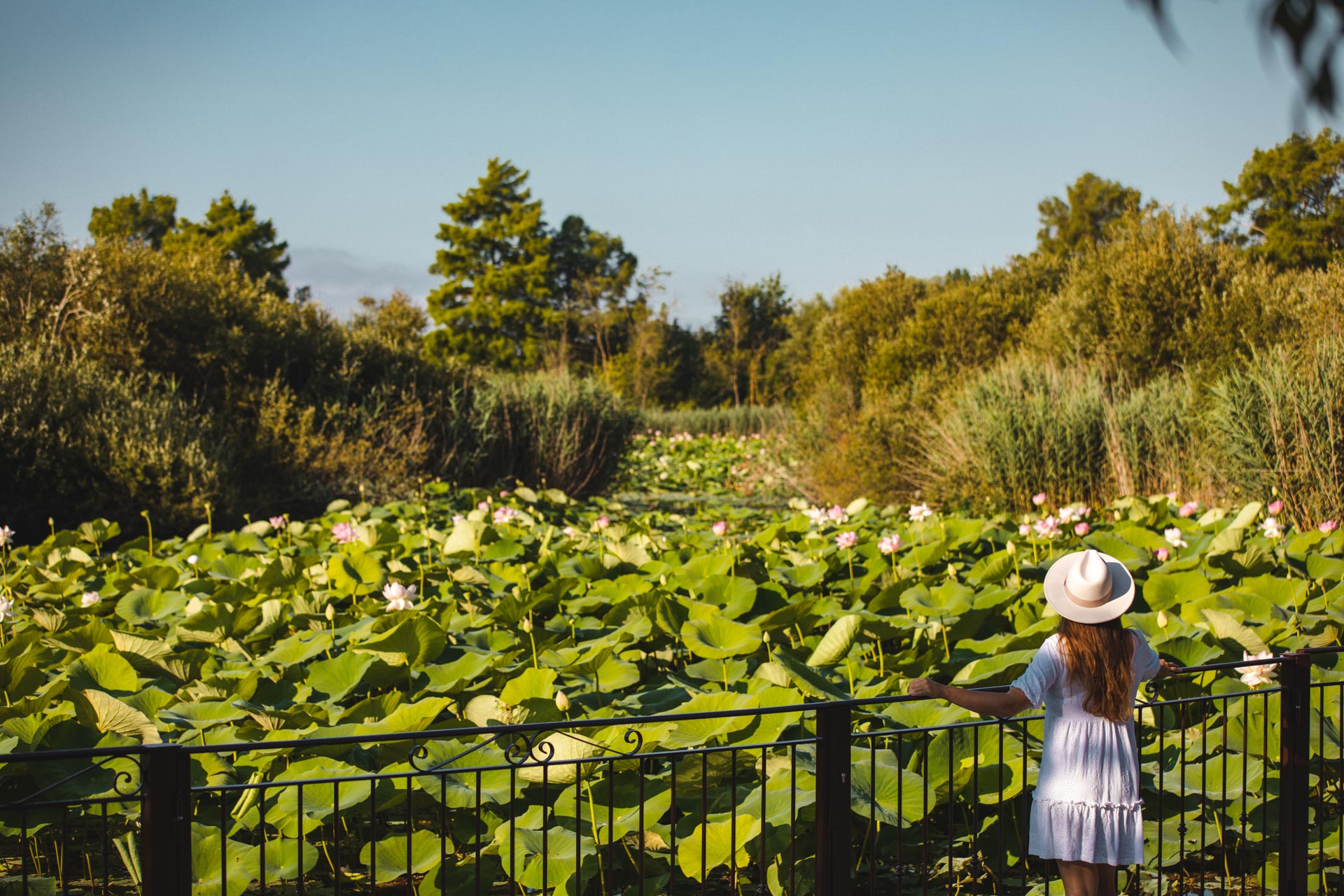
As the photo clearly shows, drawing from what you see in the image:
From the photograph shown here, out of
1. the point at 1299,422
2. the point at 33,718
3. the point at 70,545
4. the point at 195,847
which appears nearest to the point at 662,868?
the point at 195,847

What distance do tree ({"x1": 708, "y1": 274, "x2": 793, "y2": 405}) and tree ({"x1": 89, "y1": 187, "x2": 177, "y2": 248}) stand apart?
21293mm

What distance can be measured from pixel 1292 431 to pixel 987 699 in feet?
21.0

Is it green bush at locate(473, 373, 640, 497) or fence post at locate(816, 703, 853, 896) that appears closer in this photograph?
fence post at locate(816, 703, 853, 896)

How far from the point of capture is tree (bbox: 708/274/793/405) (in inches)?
1394

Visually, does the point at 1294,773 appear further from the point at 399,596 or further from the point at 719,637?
the point at 399,596

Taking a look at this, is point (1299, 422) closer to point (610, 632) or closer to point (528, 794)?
point (610, 632)

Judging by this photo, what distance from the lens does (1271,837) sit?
2547 millimetres

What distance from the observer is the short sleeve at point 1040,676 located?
1826mm

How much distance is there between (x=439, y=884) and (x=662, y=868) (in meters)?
0.52

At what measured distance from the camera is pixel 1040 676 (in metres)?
1.83

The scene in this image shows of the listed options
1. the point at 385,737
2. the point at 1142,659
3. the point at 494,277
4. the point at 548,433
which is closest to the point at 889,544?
the point at 1142,659

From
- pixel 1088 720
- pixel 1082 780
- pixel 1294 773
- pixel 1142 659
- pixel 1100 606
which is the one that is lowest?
pixel 1294 773

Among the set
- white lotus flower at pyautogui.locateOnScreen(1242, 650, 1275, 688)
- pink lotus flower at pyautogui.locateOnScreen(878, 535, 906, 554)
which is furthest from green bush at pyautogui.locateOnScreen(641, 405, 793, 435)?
white lotus flower at pyautogui.locateOnScreen(1242, 650, 1275, 688)

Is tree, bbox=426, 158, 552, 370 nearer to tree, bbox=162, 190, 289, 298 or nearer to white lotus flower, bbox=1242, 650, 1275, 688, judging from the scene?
tree, bbox=162, 190, 289, 298
